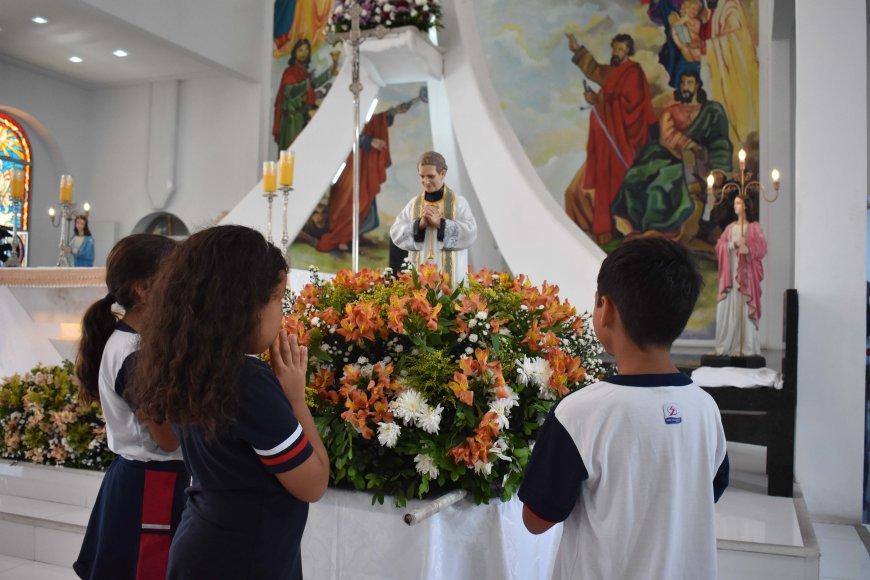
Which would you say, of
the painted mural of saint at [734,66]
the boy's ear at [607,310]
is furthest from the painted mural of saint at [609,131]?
the boy's ear at [607,310]

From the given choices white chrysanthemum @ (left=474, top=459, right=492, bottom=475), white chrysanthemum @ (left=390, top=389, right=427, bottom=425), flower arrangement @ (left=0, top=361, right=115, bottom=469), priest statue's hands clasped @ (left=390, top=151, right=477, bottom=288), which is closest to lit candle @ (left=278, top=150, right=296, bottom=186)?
priest statue's hands clasped @ (left=390, top=151, right=477, bottom=288)

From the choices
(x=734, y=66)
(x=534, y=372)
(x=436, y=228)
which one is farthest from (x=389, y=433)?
(x=734, y=66)

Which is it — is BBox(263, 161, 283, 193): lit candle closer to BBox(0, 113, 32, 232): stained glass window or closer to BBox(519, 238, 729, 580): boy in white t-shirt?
BBox(519, 238, 729, 580): boy in white t-shirt

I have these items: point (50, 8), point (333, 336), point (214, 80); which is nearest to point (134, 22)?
point (50, 8)

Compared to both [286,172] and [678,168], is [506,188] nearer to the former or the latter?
[286,172]

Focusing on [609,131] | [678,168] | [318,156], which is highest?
[609,131]

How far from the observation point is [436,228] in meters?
4.62

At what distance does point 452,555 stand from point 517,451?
12.8 inches

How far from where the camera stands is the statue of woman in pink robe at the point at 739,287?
6695mm

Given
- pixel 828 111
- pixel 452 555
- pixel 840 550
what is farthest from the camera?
pixel 828 111

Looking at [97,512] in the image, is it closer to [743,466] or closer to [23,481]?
[23,481]

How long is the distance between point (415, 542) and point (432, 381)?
16.7 inches

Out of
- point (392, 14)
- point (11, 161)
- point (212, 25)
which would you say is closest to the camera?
point (392, 14)

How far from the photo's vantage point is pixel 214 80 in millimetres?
13961
